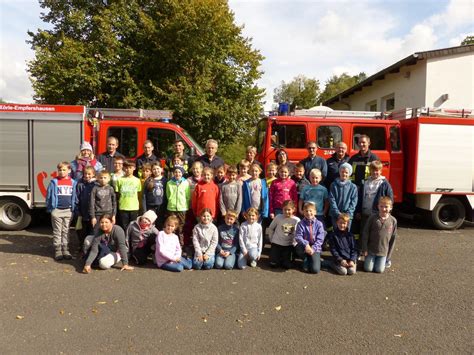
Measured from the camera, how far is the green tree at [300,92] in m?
36.3

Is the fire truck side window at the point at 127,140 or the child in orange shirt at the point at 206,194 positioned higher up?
the fire truck side window at the point at 127,140

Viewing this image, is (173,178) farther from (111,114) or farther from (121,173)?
(111,114)

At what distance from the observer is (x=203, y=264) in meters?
5.16

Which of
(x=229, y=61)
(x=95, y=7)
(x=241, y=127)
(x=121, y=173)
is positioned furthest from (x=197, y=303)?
(x=95, y=7)

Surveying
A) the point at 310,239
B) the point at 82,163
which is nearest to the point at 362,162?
the point at 310,239

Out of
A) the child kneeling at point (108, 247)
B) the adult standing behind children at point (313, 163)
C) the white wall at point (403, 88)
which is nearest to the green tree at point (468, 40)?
the white wall at point (403, 88)

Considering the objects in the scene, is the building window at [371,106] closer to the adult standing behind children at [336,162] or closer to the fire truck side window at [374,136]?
the fire truck side window at [374,136]

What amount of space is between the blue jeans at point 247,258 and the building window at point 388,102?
13734 millimetres

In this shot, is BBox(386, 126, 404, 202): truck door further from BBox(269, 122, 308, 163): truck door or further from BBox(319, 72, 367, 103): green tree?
BBox(319, 72, 367, 103): green tree

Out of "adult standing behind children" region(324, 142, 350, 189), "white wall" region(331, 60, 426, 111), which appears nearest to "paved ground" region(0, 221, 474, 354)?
"adult standing behind children" region(324, 142, 350, 189)

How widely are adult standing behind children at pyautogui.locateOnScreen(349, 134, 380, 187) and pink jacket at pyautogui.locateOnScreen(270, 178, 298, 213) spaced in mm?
1389

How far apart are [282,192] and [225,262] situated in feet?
4.79

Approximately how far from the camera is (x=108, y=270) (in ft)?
16.7

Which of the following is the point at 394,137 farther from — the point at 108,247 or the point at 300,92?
the point at 300,92
